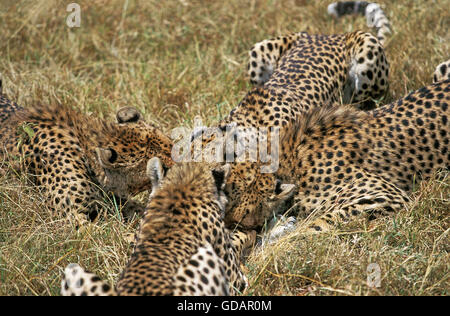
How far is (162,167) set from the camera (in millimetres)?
4617

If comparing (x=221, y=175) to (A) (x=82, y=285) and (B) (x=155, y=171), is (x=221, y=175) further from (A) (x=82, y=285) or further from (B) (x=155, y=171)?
(A) (x=82, y=285)

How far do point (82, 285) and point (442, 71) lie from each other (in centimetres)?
432

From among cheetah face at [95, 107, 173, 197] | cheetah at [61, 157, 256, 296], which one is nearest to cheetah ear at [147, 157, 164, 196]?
A: cheetah at [61, 157, 256, 296]

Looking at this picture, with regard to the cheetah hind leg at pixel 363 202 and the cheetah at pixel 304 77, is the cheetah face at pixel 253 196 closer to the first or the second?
the cheetah at pixel 304 77

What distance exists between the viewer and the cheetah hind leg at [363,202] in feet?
16.7

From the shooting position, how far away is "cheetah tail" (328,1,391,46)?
25.0 feet

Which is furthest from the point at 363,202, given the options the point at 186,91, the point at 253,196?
the point at 186,91

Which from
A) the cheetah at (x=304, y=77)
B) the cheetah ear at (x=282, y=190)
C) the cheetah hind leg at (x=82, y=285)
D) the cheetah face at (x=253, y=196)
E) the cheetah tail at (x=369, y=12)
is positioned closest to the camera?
the cheetah hind leg at (x=82, y=285)

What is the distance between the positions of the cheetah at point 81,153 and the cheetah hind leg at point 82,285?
1.35m

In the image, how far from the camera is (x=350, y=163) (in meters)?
5.52

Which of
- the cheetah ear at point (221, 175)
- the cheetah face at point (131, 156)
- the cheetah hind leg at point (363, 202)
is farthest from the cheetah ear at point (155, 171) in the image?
the cheetah hind leg at point (363, 202)

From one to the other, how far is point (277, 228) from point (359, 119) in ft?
4.17

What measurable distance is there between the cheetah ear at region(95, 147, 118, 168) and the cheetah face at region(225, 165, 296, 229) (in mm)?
882

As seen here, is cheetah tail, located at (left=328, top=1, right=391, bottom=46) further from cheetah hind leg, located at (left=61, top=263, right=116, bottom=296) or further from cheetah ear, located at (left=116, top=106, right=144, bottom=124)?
cheetah hind leg, located at (left=61, top=263, right=116, bottom=296)
